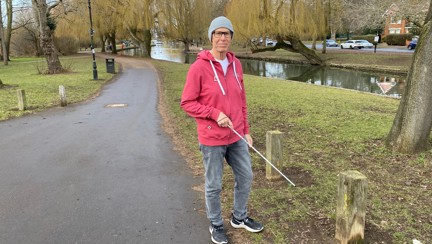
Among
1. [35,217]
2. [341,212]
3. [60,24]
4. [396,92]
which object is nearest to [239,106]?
[341,212]

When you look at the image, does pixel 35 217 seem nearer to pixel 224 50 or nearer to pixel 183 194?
pixel 183 194

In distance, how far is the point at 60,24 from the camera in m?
43.9

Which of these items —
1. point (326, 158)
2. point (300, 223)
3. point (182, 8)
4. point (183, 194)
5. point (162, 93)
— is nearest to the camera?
point (300, 223)

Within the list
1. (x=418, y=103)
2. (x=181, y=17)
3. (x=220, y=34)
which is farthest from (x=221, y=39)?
(x=181, y=17)

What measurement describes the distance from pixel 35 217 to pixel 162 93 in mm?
11084

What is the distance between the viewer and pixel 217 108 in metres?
3.16

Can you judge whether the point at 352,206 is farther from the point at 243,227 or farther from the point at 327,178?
the point at 327,178

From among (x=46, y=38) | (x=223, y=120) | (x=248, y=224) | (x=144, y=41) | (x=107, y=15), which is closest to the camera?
(x=223, y=120)

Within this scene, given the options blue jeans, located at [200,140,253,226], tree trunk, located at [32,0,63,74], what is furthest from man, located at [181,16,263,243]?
tree trunk, located at [32,0,63,74]

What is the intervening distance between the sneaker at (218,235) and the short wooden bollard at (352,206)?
111cm

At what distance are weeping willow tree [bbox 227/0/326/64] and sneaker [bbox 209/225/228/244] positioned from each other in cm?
3063

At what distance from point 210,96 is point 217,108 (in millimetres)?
124

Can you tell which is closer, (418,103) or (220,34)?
(220,34)

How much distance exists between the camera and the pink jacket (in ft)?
10.1
